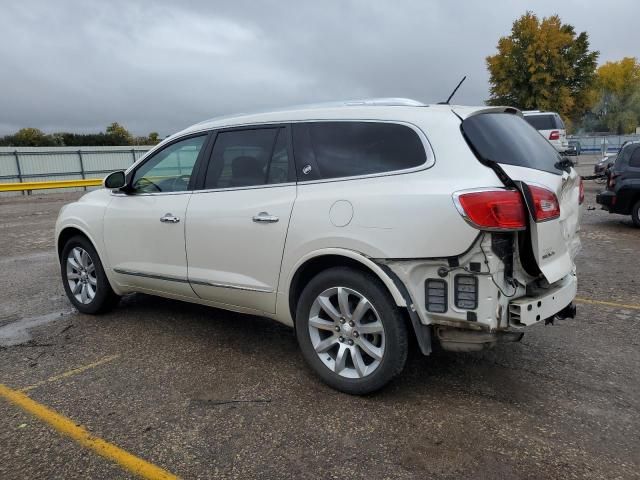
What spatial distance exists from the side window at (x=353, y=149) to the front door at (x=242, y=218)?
5.6 inches

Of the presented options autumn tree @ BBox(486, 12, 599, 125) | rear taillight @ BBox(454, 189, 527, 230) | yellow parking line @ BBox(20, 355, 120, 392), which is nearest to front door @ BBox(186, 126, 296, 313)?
yellow parking line @ BBox(20, 355, 120, 392)

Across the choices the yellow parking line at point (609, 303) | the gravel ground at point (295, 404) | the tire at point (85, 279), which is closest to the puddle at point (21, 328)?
the gravel ground at point (295, 404)

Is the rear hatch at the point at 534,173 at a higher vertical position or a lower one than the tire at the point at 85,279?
higher

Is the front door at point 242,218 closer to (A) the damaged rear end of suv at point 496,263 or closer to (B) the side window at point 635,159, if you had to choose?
(A) the damaged rear end of suv at point 496,263

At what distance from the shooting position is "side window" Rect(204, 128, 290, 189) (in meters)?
3.85

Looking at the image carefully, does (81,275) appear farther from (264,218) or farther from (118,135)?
(118,135)

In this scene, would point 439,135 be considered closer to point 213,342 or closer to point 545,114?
point 213,342

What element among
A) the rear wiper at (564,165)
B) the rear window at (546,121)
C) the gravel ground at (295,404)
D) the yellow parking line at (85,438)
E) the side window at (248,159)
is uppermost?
the rear window at (546,121)

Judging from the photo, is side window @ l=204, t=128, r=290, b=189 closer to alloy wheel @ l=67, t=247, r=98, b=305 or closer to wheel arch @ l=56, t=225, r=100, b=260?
wheel arch @ l=56, t=225, r=100, b=260

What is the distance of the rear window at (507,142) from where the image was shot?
126 inches

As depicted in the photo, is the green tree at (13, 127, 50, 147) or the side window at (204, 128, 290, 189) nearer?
the side window at (204, 128, 290, 189)

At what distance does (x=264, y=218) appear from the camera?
371 centimetres

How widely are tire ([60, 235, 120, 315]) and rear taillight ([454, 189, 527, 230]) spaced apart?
141 inches

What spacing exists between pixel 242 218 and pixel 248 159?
485mm
